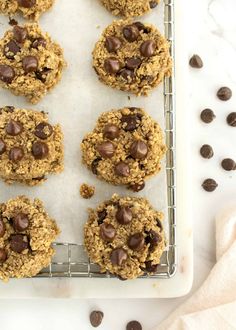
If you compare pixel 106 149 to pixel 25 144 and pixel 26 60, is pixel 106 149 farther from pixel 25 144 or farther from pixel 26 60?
pixel 26 60

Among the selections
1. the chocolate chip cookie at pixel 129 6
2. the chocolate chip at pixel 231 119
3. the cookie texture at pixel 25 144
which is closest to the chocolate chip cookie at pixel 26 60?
the cookie texture at pixel 25 144

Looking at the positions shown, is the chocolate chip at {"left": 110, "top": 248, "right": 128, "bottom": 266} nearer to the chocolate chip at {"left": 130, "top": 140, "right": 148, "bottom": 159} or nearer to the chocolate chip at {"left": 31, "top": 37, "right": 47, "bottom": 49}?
the chocolate chip at {"left": 130, "top": 140, "right": 148, "bottom": 159}

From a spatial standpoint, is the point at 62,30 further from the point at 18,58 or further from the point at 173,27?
the point at 173,27

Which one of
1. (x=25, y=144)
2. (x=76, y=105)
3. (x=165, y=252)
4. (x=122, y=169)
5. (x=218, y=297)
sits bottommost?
(x=218, y=297)

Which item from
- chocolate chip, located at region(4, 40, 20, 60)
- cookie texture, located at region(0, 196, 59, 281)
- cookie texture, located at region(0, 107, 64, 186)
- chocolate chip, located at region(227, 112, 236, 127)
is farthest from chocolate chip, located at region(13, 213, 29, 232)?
chocolate chip, located at region(227, 112, 236, 127)

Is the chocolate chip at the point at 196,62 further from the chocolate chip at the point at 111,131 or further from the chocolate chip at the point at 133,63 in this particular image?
the chocolate chip at the point at 111,131

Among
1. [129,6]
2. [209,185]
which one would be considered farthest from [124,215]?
[129,6]
